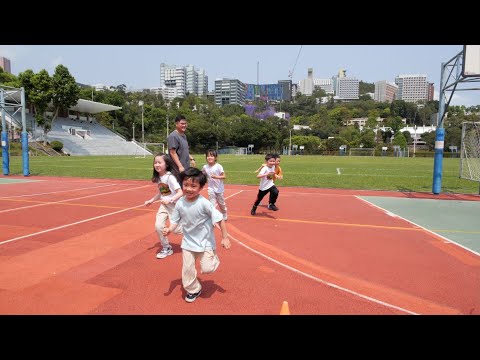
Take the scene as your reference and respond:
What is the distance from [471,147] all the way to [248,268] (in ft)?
61.8

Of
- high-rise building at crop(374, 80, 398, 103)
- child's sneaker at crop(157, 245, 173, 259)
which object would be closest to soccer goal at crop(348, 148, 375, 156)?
child's sneaker at crop(157, 245, 173, 259)

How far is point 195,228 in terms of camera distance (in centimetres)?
371

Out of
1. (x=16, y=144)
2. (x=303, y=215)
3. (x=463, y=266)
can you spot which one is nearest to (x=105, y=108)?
(x=16, y=144)

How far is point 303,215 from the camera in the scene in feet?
28.3

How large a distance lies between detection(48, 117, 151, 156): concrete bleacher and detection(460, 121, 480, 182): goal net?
5179cm

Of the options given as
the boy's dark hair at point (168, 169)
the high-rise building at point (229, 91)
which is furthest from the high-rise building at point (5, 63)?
the boy's dark hair at point (168, 169)

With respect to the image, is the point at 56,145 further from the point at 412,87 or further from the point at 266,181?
the point at 412,87

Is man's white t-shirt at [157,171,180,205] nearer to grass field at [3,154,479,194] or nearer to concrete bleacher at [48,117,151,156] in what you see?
grass field at [3,154,479,194]

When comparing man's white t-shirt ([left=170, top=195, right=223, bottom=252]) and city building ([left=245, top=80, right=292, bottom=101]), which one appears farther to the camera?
city building ([left=245, top=80, right=292, bottom=101])

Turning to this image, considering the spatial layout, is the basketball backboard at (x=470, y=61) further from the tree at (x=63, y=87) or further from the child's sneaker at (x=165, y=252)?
the tree at (x=63, y=87)

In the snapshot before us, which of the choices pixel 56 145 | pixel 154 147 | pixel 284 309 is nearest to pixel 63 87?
pixel 56 145

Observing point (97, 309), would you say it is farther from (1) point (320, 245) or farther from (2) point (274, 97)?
(2) point (274, 97)

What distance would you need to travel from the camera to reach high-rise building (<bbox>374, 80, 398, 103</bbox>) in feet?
629

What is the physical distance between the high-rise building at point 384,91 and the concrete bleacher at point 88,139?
Answer: 554ft
